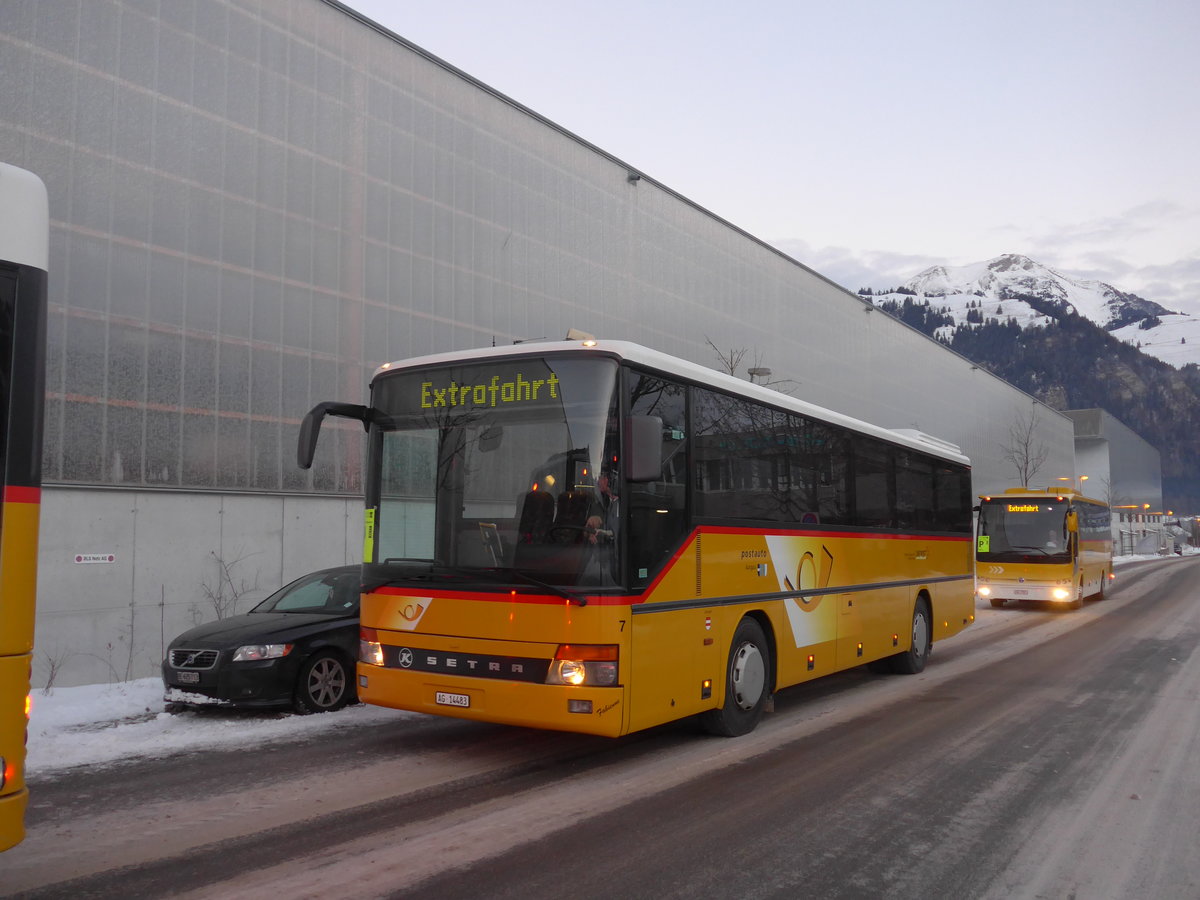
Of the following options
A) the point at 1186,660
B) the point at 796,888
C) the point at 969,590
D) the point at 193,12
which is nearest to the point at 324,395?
the point at 193,12

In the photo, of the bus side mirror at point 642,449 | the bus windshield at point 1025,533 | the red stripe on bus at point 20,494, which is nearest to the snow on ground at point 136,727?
the red stripe on bus at point 20,494

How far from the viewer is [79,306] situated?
11922mm

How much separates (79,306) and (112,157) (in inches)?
84.0

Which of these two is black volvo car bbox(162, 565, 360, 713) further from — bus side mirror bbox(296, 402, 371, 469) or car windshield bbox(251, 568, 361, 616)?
bus side mirror bbox(296, 402, 371, 469)

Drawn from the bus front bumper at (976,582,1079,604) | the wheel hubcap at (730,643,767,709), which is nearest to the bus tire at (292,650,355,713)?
the wheel hubcap at (730,643,767,709)

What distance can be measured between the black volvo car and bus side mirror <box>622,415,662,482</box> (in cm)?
449

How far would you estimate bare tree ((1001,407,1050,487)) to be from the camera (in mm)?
59719

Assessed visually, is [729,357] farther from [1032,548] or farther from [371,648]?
[371,648]

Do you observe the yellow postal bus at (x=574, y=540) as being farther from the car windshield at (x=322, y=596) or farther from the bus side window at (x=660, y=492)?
the car windshield at (x=322, y=596)

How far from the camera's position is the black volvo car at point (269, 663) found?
8906 millimetres

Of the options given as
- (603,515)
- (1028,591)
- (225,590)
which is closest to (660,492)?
(603,515)

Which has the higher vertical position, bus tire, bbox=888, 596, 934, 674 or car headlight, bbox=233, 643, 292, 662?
car headlight, bbox=233, 643, 292, 662

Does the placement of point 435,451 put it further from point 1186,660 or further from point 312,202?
point 1186,660

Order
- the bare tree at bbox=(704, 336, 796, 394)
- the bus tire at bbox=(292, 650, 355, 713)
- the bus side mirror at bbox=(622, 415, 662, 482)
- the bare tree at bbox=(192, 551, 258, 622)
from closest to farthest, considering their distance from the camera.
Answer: the bus side mirror at bbox=(622, 415, 662, 482)
the bus tire at bbox=(292, 650, 355, 713)
the bare tree at bbox=(192, 551, 258, 622)
the bare tree at bbox=(704, 336, 796, 394)
